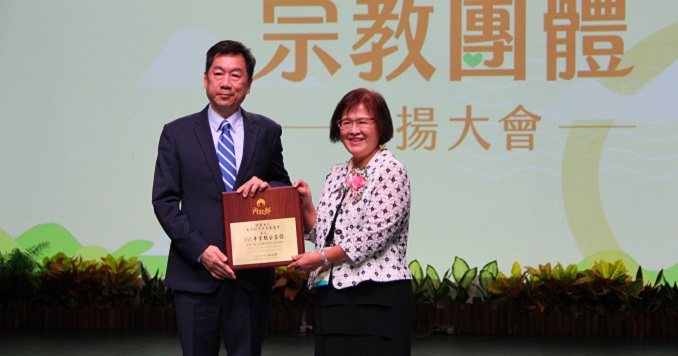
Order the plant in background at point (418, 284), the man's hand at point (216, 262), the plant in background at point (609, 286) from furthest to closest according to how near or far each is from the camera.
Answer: the plant in background at point (418, 284) < the plant in background at point (609, 286) < the man's hand at point (216, 262)

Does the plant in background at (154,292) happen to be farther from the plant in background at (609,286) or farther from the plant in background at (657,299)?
the plant in background at (657,299)

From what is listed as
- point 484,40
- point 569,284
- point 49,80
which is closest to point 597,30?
point 484,40

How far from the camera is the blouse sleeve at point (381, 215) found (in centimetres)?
260

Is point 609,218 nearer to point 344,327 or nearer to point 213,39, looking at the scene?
point 213,39

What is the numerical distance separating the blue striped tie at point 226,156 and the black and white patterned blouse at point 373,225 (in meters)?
0.29

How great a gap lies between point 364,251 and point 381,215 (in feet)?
0.37

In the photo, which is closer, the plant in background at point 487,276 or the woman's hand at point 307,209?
the woman's hand at point 307,209

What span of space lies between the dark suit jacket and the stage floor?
2.49m

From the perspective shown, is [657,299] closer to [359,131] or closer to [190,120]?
[359,131]

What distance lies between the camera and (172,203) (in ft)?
8.76

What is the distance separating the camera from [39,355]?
16.5 feet

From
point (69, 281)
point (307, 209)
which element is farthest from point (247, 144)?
point (69, 281)

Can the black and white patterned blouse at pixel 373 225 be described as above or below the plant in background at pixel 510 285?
above

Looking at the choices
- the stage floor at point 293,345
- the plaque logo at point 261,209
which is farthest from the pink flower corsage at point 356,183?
the stage floor at point 293,345
